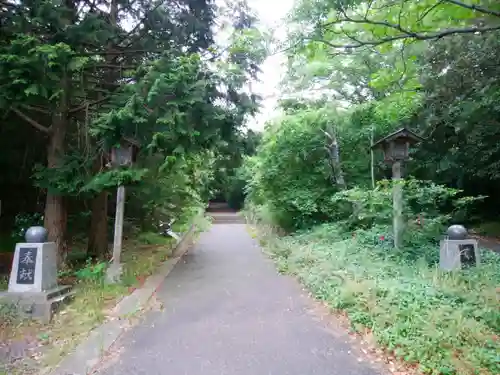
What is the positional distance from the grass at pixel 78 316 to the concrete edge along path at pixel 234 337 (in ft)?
1.98

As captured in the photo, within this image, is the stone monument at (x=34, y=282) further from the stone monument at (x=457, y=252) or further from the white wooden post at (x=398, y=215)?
the stone monument at (x=457, y=252)

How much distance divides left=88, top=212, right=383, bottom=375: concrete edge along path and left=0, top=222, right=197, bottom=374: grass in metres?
0.60

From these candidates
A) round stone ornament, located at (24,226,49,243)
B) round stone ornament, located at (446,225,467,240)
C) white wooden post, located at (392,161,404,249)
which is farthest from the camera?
white wooden post, located at (392,161,404,249)

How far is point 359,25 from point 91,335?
4978mm

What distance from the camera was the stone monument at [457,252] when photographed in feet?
22.4

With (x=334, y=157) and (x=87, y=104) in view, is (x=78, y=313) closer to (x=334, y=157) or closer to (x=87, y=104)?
(x=87, y=104)

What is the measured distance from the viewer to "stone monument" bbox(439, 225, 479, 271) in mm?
6832

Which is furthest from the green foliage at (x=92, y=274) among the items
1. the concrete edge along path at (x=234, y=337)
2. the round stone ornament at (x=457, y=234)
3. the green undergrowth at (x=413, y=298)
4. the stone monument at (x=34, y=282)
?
the round stone ornament at (x=457, y=234)

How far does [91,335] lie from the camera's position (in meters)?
4.79

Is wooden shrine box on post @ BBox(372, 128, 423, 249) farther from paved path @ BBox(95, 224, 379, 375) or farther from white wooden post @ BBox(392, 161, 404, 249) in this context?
paved path @ BBox(95, 224, 379, 375)

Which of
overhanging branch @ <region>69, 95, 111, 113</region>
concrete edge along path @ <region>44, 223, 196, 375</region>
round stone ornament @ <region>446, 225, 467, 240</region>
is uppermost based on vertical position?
overhanging branch @ <region>69, 95, 111, 113</region>

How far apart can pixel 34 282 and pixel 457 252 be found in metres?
7.01

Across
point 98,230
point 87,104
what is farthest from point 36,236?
point 98,230

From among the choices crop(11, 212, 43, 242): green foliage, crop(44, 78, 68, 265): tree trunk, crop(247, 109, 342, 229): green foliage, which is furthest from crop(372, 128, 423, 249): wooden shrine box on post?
crop(11, 212, 43, 242): green foliage
